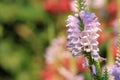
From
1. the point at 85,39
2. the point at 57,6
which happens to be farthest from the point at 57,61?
the point at 85,39

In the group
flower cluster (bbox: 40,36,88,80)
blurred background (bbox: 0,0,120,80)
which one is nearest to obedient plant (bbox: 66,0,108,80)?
flower cluster (bbox: 40,36,88,80)

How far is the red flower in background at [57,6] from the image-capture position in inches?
134

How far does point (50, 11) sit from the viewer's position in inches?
140

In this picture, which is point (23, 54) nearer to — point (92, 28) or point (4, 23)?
point (4, 23)

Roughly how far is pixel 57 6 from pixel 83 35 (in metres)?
2.45

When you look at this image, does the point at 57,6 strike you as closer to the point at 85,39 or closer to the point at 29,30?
the point at 29,30

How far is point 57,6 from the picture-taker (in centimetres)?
346

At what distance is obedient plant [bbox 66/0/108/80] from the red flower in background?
236 cm

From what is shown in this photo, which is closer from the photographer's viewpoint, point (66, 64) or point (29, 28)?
point (66, 64)

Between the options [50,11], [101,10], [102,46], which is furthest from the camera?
[50,11]

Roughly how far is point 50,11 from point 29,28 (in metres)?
0.55

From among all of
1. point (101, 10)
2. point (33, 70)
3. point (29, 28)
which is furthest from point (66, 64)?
point (29, 28)

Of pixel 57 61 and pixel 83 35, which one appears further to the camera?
pixel 57 61

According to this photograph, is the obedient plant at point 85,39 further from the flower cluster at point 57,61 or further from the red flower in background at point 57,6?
the red flower in background at point 57,6
